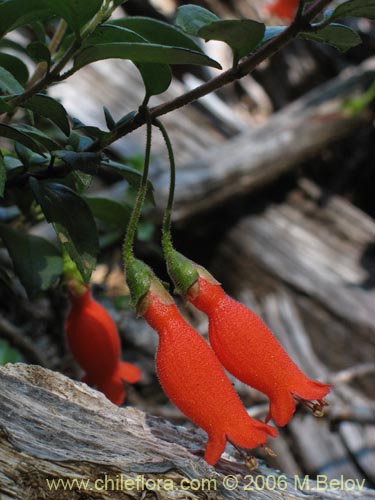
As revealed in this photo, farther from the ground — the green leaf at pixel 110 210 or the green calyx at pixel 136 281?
the green calyx at pixel 136 281

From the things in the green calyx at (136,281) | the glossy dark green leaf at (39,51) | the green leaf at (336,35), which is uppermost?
the green leaf at (336,35)

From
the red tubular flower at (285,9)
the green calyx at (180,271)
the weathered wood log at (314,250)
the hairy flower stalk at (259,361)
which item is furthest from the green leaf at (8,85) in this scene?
the red tubular flower at (285,9)

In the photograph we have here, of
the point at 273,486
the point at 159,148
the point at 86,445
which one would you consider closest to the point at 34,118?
the point at 86,445

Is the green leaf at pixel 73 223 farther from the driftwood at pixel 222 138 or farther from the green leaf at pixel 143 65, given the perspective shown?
the driftwood at pixel 222 138

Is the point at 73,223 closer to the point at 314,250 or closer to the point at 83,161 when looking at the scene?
the point at 83,161

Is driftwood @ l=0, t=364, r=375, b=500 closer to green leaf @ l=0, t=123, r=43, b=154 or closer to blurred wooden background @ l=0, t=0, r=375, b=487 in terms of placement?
green leaf @ l=0, t=123, r=43, b=154

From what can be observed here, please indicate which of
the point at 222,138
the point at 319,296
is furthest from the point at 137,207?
the point at 222,138

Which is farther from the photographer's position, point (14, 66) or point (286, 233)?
point (286, 233)

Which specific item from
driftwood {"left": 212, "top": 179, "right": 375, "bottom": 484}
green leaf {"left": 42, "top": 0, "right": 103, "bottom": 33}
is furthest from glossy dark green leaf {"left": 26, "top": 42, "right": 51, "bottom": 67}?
driftwood {"left": 212, "top": 179, "right": 375, "bottom": 484}
